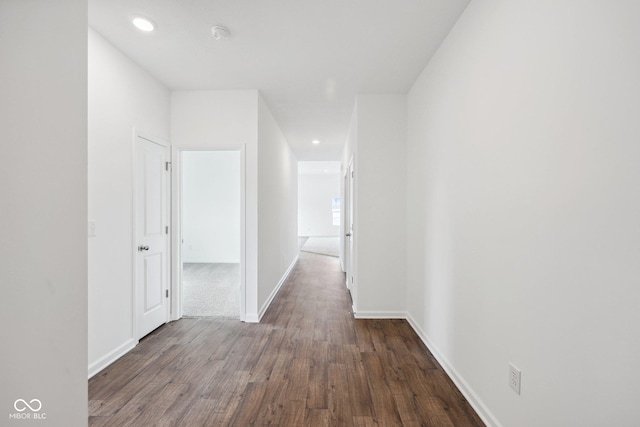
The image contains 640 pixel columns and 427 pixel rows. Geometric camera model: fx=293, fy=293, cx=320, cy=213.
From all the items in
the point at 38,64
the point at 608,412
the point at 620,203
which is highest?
the point at 38,64

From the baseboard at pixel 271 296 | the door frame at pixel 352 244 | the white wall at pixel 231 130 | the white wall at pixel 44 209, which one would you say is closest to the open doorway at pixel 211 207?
the baseboard at pixel 271 296

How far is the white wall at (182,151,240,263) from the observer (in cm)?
768

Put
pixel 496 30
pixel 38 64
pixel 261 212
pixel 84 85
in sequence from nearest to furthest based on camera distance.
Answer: pixel 38 64
pixel 84 85
pixel 496 30
pixel 261 212

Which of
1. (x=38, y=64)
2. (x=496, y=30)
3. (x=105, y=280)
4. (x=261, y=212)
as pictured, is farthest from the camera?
(x=261, y=212)

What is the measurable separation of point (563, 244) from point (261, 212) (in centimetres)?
298

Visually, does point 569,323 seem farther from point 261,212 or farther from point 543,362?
point 261,212

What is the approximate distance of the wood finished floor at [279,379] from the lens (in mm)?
1831

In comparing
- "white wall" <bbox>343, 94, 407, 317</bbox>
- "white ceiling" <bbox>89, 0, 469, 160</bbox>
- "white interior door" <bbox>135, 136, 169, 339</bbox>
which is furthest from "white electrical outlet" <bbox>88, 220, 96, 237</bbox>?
"white wall" <bbox>343, 94, 407, 317</bbox>

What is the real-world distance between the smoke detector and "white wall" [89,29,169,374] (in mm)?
943

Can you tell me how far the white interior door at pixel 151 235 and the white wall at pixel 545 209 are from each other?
2884mm

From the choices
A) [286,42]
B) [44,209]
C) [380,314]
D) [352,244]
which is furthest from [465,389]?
[286,42]

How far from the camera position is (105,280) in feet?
8.07

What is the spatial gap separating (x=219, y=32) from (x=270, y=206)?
2353 mm

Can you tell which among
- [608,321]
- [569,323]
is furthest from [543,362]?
[608,321]
